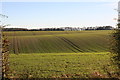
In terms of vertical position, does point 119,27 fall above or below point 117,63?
above

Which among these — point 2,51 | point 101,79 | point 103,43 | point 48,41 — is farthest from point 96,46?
point 2,51

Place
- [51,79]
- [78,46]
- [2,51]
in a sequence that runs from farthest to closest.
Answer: [78,46] < [51,79] < [2,51]

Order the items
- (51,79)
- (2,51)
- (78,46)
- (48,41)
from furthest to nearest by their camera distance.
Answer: (48,41) → (78,46) → (51,79) → (2,51)

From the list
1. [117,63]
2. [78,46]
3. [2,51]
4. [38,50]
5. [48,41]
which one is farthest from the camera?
[48,41]

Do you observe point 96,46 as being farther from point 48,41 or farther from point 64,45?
point 48,41

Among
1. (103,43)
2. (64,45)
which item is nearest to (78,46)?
(64,45)

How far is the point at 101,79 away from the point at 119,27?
11.7 ft

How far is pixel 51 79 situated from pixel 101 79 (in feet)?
11.0

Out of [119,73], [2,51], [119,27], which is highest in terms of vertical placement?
[119,27]

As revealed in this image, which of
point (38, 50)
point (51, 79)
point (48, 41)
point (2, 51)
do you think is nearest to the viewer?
point (2, 51)

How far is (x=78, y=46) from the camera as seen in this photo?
53719 mm

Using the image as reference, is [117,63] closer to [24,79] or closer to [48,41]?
[24,79]

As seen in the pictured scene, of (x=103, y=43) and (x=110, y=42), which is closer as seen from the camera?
(x=110, y=42)

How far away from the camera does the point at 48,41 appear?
6091 centimetres
